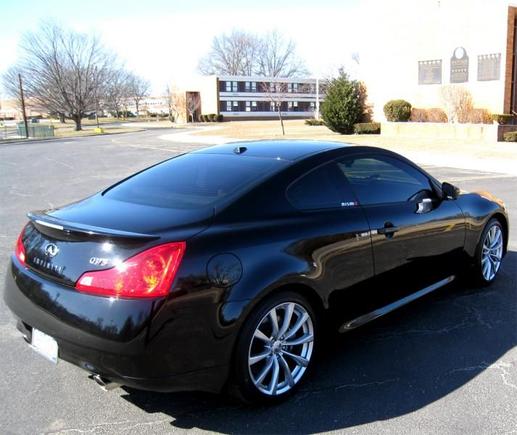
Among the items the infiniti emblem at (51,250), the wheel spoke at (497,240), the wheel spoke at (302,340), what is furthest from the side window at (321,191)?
the wheel spoke at (497,240)

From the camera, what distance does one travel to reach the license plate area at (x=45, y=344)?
2.94 metres

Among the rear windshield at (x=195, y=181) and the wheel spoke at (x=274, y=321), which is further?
the rear windshield at (x=195, y=181)

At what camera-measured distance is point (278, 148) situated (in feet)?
13.3

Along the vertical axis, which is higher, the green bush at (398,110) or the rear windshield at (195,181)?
the green bush at (398,110)

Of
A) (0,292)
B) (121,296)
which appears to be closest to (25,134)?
(0,292)

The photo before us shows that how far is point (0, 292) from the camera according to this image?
16.9 feet

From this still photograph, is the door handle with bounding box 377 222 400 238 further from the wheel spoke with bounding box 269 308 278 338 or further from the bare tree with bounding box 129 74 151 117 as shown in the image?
the bare tree with bounding box 129 74 151 117

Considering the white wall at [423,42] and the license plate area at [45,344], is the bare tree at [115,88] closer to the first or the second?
the white wall at [423,42]

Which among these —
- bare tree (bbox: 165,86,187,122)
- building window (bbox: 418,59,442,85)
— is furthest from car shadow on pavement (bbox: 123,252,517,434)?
bare tree (bbox: 165,86,187,122)

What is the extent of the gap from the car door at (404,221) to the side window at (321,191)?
0.11 m

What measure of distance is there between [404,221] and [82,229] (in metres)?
2.34

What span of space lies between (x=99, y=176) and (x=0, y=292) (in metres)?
11.0

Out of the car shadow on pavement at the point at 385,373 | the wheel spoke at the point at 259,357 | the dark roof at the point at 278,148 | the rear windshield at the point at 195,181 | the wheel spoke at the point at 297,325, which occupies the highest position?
the dark roof at the point at 278,148

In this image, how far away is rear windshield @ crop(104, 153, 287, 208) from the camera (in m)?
3.36
